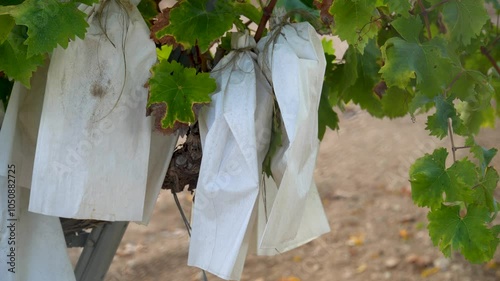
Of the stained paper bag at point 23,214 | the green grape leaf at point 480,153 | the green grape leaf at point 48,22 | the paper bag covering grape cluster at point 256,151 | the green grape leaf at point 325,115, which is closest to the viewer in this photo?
the green grape leaf at point 48,22

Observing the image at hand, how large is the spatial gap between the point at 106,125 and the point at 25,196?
0.28m

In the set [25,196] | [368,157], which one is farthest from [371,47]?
[368,157]

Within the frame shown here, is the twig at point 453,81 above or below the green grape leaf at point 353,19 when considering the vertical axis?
below

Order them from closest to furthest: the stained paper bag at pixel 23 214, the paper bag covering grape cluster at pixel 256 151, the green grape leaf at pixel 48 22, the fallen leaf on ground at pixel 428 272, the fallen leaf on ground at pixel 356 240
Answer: the green grape leaf at pixel 48 22 < the paper bag covering grape cluster at pixel 256 151 < the stained paper bag at pixel 23 214 < the fallen leaf on ground at pixel 428 272 < the fallen leaf on ground at pixel 356 240

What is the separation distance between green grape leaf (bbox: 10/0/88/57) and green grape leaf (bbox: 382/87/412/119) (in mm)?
824

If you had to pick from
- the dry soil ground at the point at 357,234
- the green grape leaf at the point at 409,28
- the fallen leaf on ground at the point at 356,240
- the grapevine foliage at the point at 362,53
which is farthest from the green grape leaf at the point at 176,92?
the fallen leaf on ground at the point at 356,240

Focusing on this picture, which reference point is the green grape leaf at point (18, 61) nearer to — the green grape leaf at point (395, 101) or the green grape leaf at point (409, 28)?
the green grape leaf at point (409, 28)

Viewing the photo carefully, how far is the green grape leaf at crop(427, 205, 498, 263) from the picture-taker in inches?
60.3

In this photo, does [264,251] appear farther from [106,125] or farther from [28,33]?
[28,33]

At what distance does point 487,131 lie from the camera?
4.59m

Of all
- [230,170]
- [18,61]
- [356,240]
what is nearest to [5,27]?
[18,61]

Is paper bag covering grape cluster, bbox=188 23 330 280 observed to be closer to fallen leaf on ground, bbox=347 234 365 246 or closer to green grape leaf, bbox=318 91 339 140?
green grape leaf, bbox=318 91 339 140

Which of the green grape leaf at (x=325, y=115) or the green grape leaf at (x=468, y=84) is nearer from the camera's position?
the green grape leaf at (x=468, y=84)

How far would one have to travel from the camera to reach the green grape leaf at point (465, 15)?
157 cm
